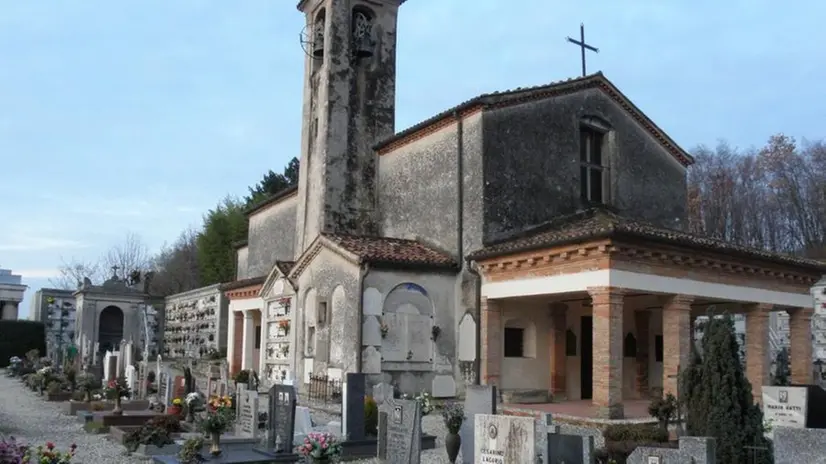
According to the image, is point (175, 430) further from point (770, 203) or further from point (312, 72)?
point (770, 203)

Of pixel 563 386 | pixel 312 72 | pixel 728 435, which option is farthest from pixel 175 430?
pixel 312 72

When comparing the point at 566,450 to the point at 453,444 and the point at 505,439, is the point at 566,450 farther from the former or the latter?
the point at 453,444

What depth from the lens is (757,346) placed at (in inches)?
760

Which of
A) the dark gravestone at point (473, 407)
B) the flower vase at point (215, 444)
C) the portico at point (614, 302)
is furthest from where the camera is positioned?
the portico at point (614, 302)

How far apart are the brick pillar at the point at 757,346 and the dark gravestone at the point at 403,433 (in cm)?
1118

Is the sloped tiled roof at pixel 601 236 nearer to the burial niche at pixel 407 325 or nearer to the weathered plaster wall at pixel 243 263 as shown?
the burial niche at pixel 407 325

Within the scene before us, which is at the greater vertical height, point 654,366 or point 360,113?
point 360,113

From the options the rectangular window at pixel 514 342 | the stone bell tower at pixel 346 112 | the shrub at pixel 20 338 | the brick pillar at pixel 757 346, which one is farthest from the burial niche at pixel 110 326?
the brick pillar at pixel 757 346

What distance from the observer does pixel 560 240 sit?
17.0 m

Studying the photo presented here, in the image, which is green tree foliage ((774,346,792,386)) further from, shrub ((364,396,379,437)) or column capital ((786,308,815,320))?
shrub ((364,396,379,437))

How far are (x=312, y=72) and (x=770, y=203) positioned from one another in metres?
30.7

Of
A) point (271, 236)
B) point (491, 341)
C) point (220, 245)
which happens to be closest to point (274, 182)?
point (220, 245)

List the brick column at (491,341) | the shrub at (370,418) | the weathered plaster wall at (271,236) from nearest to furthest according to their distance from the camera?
the shrub at (370,418) < the brick column at (491,341) < the weathered plaster wall at (271,236)

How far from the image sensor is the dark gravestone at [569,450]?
8.91 meters
